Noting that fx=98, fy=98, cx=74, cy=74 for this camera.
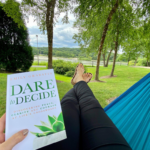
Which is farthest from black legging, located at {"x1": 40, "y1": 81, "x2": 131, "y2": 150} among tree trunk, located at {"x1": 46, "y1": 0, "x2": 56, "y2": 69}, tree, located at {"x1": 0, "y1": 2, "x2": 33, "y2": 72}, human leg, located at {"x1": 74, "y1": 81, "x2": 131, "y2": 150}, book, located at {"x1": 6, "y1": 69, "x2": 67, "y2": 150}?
tree, located at {"x1": 0, "y1": 2, "x2": 33, "y2": 72}

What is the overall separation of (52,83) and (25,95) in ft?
0.24

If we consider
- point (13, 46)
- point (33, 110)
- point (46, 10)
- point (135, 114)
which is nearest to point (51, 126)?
point (33, 110)

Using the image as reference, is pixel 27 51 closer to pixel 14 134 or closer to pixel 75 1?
pixel 75 1

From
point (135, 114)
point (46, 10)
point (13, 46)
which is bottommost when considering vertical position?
point (135, 114)

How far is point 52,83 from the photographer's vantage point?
273 millimetres

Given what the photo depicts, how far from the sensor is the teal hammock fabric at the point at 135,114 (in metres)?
0.57

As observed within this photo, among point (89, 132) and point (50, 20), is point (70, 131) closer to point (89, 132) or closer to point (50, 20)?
point (89, 132)

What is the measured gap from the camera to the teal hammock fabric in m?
0.57

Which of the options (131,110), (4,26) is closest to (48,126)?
(131,110)

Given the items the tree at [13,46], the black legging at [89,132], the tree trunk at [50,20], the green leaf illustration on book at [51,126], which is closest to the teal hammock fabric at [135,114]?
the black legging at [89,132]

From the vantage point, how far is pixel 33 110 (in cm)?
25

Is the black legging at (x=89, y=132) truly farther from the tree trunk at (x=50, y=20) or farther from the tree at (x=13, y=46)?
the tree at (x=13, y=46)

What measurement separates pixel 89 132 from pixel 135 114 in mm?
457

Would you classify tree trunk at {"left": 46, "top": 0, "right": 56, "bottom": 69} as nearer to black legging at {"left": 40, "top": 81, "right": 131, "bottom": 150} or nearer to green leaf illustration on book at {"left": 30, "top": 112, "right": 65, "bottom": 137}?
black legging at {"left": 40, "top": 81, "right": 131, "bottom": 150}
